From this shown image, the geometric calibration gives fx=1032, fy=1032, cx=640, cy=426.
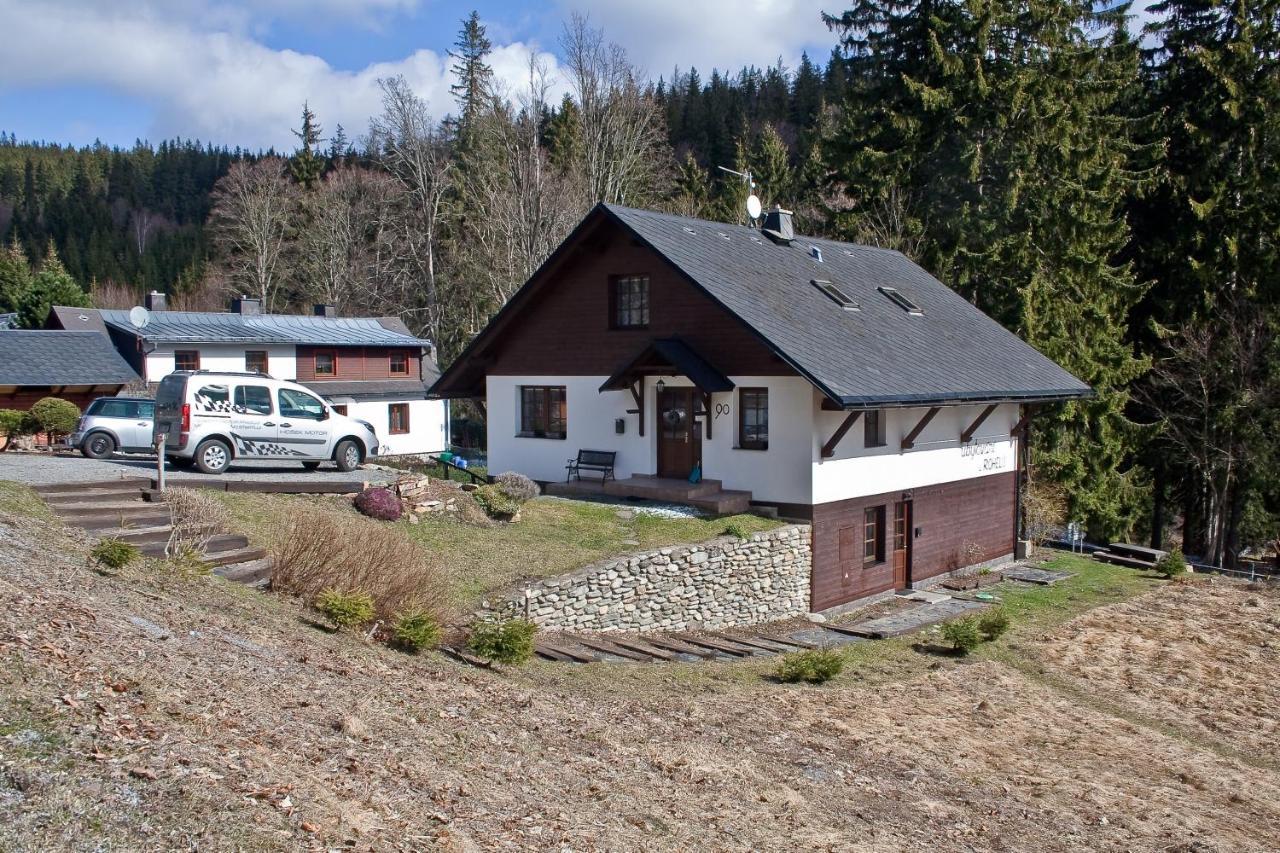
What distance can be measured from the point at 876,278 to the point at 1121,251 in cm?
1405

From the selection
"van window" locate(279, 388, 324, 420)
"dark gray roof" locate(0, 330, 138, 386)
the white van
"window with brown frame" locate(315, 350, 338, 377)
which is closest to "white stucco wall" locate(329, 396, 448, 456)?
"window with brown frame" locate(315, 350, 338, 377)

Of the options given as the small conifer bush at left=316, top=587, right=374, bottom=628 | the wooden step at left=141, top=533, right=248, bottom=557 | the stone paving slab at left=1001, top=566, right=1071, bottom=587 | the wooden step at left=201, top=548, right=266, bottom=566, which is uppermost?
the wooden step at left=141, top=533, right=248, bottom=557

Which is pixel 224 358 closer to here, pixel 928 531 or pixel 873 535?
pixel 873 535

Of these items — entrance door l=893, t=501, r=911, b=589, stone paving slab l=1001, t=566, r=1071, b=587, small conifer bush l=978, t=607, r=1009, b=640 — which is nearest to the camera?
small conifer bush l=978, t=607, r=1009, b=640

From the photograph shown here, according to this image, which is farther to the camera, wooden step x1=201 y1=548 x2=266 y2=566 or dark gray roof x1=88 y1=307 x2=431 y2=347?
dark gray roof x1=88 y1=307 x2=431 y2=347

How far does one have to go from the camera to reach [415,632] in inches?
448

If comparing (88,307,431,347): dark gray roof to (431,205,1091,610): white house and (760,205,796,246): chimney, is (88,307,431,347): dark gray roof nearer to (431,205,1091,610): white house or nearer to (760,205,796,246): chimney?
Answer: (431,205,1091,610): white house

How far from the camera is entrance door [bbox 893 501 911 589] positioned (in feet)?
73.0

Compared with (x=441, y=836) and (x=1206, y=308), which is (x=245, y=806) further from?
(x=1206, y=308)

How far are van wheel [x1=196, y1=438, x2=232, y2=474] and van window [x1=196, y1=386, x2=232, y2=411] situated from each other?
604 mm

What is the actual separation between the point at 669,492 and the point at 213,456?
8538mm

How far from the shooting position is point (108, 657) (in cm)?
755

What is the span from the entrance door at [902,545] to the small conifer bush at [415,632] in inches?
516

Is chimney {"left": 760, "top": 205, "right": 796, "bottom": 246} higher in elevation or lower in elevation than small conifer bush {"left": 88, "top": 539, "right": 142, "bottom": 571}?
higher
